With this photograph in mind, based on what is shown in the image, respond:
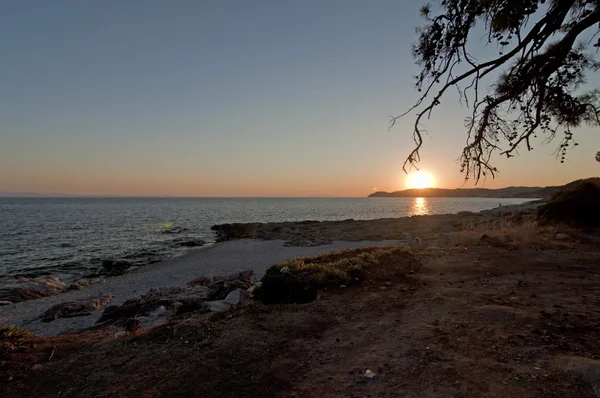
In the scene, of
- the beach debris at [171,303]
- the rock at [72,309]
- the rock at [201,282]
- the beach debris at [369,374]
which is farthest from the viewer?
the rock at [201,282]

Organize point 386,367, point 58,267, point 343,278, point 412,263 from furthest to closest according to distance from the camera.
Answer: point 58,267
point 412,263
point 343,278
point 386,367

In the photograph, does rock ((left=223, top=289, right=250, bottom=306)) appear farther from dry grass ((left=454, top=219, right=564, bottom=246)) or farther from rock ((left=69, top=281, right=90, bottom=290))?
rock ((left=69, top=281, right=90, bottom=290))

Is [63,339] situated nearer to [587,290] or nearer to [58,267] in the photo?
[587,290]

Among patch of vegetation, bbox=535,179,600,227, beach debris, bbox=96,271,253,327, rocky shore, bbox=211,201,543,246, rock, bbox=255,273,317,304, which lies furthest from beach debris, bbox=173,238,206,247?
patch of vegetation, bbox=535,179,600,227

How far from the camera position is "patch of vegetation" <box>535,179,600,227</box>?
16250 millimetres

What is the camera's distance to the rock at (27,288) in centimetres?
1500

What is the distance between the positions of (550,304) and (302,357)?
5154 millimetres

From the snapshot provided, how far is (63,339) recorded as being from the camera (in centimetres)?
612

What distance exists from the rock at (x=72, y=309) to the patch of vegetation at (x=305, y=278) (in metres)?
7.91

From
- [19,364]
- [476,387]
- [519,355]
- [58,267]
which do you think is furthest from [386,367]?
[58,267]

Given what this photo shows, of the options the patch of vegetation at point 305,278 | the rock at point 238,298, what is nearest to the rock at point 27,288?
the rock at point 238,298

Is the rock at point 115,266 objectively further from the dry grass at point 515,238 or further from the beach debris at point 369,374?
the beach debris at point 369,374

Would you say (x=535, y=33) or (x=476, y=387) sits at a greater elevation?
(x=535, y=33)

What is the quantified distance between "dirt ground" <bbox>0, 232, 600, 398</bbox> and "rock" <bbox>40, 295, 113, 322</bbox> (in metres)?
6.91
